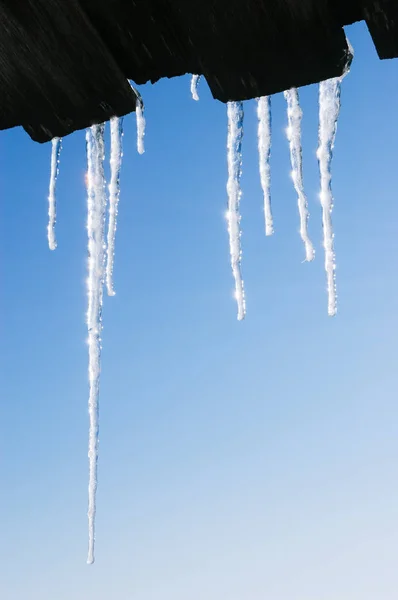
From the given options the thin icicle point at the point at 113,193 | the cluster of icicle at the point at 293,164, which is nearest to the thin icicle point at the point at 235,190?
the cluster of icicle at the point at 293,164

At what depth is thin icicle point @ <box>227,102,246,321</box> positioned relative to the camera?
2561 millimetres

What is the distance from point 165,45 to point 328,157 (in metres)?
1.43

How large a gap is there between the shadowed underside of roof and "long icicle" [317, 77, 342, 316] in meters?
0.70

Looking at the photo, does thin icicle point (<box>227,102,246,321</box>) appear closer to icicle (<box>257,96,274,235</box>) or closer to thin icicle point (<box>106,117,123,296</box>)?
icicle (<box>257,96,274,235</box>)

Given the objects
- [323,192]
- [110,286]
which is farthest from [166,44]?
[110,286]

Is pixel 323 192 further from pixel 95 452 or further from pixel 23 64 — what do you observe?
pixel 95 452


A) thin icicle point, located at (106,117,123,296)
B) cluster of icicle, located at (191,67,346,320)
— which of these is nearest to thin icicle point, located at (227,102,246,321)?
cluster of icicle, located at (191,67,346,320)


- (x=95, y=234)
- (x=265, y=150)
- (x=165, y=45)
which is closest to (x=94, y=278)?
(x=95, y=234)

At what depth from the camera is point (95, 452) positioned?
13.3 feet

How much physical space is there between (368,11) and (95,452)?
347 centimetres

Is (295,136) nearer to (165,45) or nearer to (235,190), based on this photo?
(235,190)

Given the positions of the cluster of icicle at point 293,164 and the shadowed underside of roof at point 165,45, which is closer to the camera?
the shadowed underside of roof at point 165,45

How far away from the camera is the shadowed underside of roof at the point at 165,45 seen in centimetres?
133

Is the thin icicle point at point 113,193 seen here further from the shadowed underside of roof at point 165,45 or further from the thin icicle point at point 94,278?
the shadowed underside of roof at point 165,45
